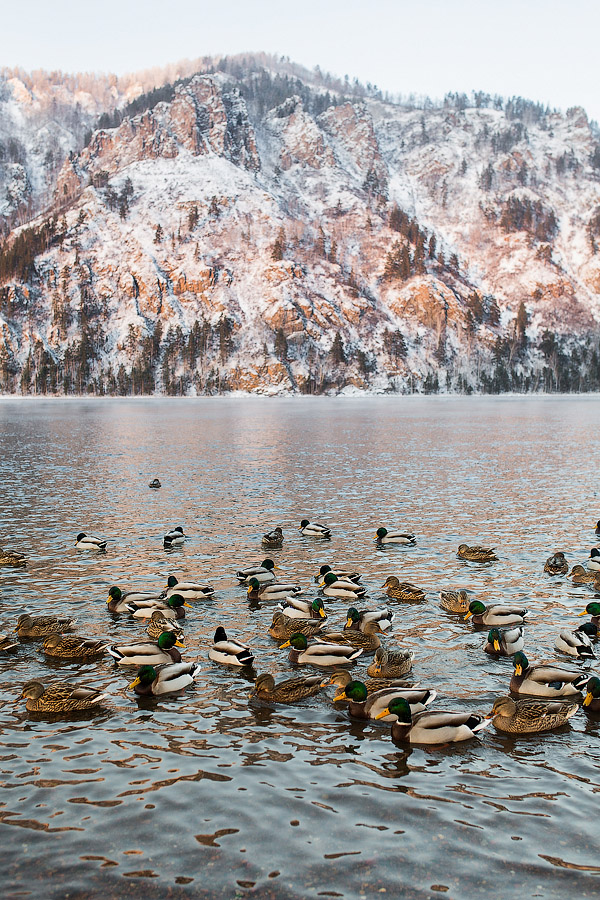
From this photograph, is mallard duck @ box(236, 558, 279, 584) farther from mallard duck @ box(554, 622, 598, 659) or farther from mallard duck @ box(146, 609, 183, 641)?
mallard duck @ box(554, 622, 598, 659)

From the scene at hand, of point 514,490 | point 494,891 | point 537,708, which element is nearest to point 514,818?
point 494,891

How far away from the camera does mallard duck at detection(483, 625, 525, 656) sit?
15859 mm

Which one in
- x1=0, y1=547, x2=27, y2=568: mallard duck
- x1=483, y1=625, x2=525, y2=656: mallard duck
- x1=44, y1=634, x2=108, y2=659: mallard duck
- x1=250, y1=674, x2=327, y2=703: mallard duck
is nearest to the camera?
x1=250, y1=674, x2=327, y2=703: mallard duck

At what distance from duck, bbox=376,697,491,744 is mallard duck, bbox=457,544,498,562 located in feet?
38.7

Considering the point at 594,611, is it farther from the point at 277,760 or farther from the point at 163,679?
the point at 163,679

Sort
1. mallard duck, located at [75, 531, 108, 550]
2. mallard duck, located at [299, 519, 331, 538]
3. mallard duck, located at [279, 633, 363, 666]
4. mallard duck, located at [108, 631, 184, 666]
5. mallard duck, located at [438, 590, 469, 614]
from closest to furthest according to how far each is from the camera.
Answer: mallard duck, located at [108, 631, 184, 666], mallard duck, located at [279, 633, 363, 666], mallard duck, located at [438, 590, 469, 614], mallard duck, located at [75, 531, 108, 550], mallard duck, located at [299, 519, 331, 538]

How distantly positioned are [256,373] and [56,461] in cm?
15086

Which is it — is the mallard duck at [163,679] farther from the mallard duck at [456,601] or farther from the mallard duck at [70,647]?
the mallard duck at [456,601]

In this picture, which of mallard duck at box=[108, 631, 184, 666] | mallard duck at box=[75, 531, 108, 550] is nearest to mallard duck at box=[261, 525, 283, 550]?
mallard duck at box=[75, 531, 108, 550]

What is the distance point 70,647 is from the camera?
51.2 feet

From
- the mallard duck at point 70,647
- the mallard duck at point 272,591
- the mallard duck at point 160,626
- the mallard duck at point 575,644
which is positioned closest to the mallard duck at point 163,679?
the mallard duck at point 70,647

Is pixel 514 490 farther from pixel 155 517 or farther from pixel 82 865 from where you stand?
pixel 82 865

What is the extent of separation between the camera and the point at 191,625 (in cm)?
1803

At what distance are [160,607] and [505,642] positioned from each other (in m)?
8.69
